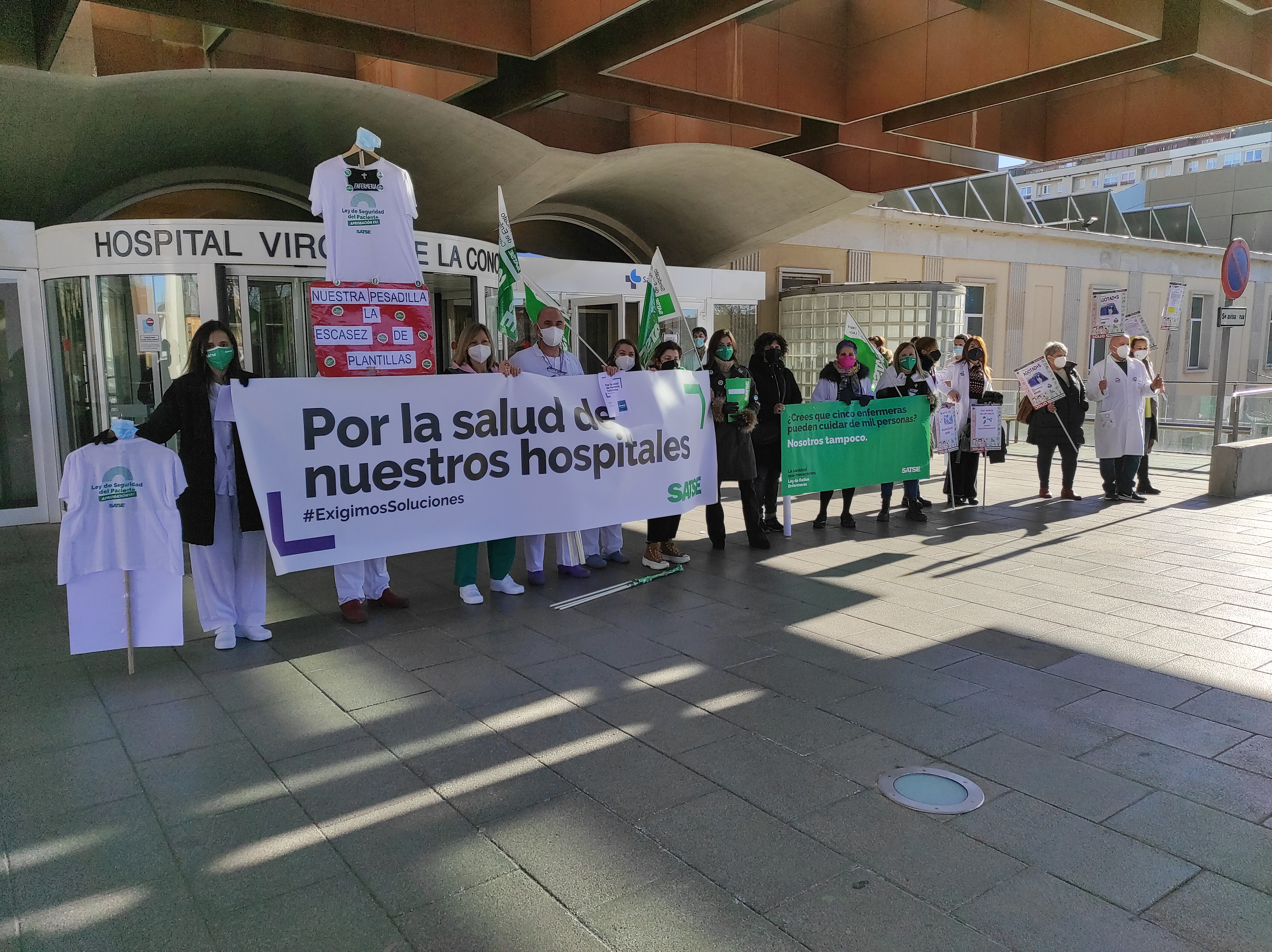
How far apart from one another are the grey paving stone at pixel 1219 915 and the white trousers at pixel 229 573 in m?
4.86

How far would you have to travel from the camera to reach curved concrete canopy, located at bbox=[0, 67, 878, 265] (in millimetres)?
9125

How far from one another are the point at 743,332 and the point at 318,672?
35.6ft

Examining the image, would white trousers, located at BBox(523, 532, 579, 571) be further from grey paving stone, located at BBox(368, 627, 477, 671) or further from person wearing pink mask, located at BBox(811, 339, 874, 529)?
person wearing pink mask, located at BBox(811, 339, 874, 529)

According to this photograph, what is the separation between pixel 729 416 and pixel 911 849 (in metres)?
4.73

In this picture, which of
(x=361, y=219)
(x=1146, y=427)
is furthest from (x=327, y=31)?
(x=1146, y=427)

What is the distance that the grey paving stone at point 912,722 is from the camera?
162 inches

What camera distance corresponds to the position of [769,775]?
379cm

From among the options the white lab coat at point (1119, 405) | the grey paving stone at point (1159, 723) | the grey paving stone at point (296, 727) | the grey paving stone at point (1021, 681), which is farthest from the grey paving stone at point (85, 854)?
the white lab coat at point (1119, 405)

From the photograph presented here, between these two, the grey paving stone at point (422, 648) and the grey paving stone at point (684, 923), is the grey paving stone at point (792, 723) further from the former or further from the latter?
the grey paving stone at point (422, 648)

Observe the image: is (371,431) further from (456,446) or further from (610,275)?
(610,275)

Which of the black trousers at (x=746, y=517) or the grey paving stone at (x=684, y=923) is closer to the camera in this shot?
the grey paving stone at (x=684, y=923)

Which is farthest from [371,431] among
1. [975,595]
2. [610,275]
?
[610,275]

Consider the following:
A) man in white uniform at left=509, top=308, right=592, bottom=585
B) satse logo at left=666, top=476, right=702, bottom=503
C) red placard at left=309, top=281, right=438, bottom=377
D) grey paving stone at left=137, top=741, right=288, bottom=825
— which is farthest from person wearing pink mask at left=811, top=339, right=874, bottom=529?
grey paving stone at left=137, top=741, right=288, bottom=825

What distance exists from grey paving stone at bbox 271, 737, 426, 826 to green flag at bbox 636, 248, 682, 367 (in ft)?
13.9
